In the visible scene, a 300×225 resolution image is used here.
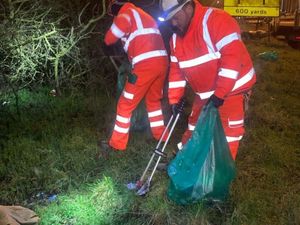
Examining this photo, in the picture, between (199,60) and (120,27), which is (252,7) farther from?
(199,60)

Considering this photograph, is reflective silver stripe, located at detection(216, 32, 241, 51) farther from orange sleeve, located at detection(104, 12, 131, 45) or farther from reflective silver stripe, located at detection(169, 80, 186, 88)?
orange sleeve, located at detection(104, 12, 131, 45)

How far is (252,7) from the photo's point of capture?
10.8 m

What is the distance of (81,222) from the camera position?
12.1 ft

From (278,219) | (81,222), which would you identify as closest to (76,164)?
(81,222)

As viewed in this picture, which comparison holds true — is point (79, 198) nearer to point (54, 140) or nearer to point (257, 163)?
point (54, 140)

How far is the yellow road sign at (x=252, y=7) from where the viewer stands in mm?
10656

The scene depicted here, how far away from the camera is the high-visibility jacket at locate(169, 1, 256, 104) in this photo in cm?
351

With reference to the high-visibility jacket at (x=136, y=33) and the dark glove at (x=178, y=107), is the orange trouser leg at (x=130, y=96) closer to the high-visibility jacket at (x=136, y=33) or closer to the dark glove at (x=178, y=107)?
the high-visibility jacket at (x=136, y=33)

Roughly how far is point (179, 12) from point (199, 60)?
45 cm

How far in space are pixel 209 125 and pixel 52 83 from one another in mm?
4393

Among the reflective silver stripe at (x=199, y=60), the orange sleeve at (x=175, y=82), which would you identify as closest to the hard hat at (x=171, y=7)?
the reflective silver stripe at (x=199, y=60)

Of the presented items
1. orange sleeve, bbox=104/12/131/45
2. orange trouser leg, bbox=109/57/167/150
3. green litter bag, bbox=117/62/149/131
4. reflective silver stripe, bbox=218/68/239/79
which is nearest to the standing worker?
reflective silver stripe, bbox=218/68/239/79

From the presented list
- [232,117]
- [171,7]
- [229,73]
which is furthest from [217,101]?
[171,7]

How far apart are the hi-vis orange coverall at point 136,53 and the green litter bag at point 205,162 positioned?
1.16 m
